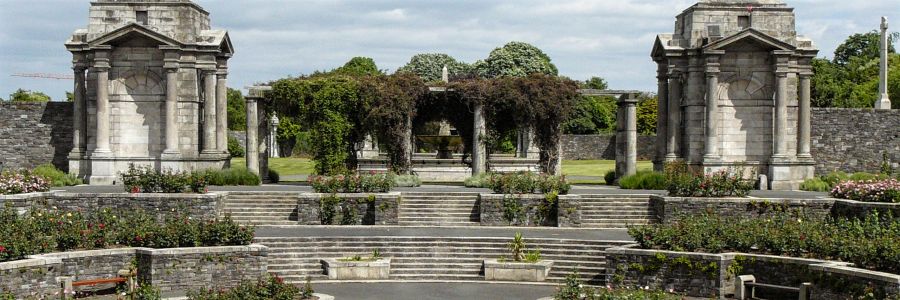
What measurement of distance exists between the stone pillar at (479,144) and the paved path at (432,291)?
16023 millimetres

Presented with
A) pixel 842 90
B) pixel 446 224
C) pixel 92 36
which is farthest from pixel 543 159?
pixel 842 90

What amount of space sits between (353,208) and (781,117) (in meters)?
14.7

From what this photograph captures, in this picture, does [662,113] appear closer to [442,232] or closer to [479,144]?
[479,144]

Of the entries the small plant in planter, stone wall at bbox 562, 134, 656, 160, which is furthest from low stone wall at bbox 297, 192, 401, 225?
stone wall at bbox 562, 134, 656, 160

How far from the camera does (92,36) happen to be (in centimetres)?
3700

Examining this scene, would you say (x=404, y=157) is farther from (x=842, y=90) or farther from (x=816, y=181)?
(x=842, y=90)

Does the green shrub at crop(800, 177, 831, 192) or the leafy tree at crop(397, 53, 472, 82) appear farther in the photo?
the leafy tree at crop(397, 53, 472, 82)

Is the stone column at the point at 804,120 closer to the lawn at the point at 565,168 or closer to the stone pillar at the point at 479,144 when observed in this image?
the stone pillar at the point at 479,144

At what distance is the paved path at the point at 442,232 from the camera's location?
26375 mm

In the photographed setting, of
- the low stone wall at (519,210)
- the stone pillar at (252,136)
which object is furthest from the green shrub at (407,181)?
the low stone wall at (519,210)

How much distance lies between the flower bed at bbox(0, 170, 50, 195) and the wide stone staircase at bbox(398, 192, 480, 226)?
359 inches

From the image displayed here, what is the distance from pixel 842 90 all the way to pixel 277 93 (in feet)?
135

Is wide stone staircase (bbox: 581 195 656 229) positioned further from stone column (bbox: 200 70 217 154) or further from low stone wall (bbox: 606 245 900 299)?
stone column (bbox: 200 70 217 154)

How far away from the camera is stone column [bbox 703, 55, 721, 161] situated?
36.5 m
